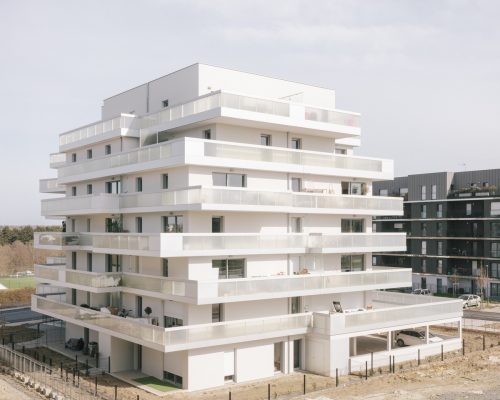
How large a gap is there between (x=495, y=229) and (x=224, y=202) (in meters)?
46.8

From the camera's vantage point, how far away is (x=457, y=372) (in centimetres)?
3194

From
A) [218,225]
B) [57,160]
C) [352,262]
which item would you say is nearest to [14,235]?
[57,160]

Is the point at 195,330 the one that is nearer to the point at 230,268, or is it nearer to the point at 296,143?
the point at 230,268

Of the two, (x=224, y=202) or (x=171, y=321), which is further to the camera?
(x=171, y=321)

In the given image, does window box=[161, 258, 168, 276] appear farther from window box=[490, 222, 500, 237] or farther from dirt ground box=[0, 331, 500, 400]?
window box=[490, 222, 500, 237]

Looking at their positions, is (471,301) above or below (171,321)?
below

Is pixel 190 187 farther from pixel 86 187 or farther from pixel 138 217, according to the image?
pixel 86 187

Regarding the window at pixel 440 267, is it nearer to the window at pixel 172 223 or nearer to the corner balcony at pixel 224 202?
the corner balcony at pixel 224 202

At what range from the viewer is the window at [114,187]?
35594 millimetres

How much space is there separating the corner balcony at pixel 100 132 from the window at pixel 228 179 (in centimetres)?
711

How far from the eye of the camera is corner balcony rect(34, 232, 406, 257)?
28.5 meters

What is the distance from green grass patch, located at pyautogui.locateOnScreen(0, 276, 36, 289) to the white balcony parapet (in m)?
40.5

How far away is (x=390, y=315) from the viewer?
33.7 m

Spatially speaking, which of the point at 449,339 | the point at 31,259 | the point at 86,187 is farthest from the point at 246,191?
the point at 31,259
